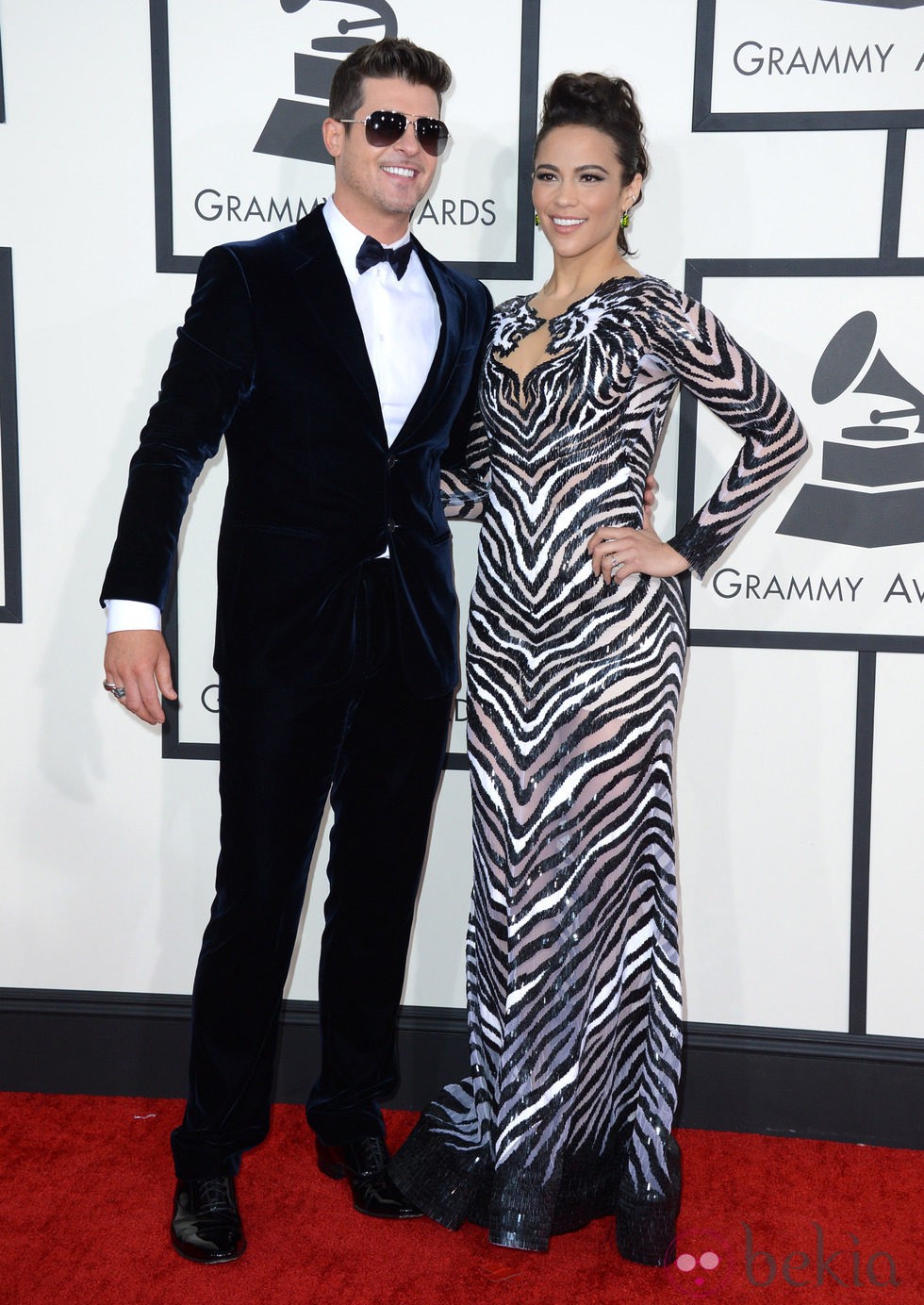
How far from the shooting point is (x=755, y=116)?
98.4 inches

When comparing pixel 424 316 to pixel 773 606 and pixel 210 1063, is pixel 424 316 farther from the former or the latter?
pixel 210 1063

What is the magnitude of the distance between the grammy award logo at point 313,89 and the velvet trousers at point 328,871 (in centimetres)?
109

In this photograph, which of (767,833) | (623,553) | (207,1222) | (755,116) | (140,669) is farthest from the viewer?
(767,833)

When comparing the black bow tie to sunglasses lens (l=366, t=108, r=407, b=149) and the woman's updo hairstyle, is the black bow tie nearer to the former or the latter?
sunglasses lens (l=366, t=108, r=407, b=149)

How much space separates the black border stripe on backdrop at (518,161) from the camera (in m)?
2.53

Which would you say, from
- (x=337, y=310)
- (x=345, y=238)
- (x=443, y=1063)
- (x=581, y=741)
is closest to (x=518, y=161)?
(x=345, y=238)

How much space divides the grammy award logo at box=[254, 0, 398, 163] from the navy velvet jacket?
1.82ft

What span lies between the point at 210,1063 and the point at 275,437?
120 centimetres

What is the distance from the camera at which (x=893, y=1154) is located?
104 inches

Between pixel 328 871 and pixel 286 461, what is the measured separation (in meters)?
0.86

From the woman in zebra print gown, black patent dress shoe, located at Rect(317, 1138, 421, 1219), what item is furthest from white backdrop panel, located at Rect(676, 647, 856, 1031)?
black patent dress shoe, located at Rect(317, 1138, 421, 1219)

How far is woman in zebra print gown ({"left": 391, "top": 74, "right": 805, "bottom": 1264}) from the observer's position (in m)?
2.12

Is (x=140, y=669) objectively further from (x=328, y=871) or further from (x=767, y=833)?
(x=767, y=833)

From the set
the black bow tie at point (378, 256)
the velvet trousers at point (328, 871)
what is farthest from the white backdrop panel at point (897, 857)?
the black bow tie at point (378, 256)
